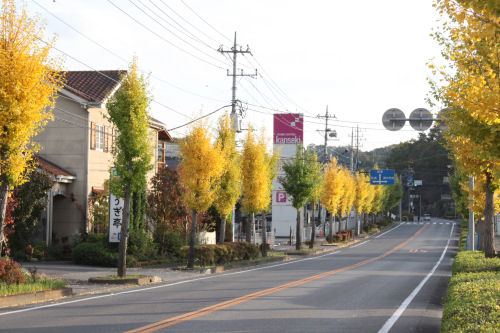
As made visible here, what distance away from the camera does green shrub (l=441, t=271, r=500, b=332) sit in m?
7.86

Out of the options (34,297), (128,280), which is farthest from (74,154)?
(34,297)

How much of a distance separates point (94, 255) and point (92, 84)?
9.73 m

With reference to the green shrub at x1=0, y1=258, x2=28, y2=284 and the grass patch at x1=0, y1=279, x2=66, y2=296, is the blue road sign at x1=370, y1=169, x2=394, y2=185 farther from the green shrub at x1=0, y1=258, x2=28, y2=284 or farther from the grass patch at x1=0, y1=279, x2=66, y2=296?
the green shrub at x1=0, y1=258, x2=28, y2=284

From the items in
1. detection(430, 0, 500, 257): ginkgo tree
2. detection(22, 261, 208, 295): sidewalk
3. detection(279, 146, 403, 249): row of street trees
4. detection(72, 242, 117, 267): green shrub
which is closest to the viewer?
detection(430, 0, 500, 257): ginkgo tree

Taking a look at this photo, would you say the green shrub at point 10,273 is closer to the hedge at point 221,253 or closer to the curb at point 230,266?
the curb at point 230,266

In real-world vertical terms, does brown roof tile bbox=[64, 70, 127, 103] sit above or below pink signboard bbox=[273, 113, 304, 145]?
below

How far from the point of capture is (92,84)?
97.1 ft

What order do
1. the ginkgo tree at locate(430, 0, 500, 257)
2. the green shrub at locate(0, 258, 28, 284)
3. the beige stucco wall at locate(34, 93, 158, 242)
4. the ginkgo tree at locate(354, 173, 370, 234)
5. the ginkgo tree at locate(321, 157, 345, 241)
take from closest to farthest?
the ginkgo tree at locate(430, 0, 500, 257) < the green shrub at locate(0, 258, 28, 284) < the beige stucco wall at locate(34, 93, 158, 242) < the ginkgo tree at locate(321, 157, 345, 241) < the ginkgo tree at locate(354, 173, 370, 234)

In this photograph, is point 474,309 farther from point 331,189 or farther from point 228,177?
point 331,189

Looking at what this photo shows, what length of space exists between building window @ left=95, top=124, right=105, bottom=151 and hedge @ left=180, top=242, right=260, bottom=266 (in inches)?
272

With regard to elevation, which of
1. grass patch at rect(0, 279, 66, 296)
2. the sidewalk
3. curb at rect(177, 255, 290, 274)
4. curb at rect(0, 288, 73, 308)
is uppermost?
grass patch at rect(0, 279, 66, 296)

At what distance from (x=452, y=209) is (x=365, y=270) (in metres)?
116

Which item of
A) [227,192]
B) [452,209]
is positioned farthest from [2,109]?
[452,209]

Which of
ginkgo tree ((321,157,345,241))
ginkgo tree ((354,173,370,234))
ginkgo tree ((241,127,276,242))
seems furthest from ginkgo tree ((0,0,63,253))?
ginkgo tree ((354,173,370,234))
